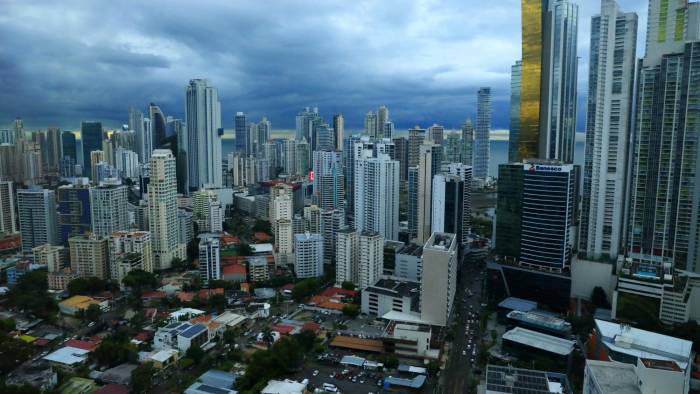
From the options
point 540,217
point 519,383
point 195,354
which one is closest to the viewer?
point 519,383

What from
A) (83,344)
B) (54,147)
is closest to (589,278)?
(83,344)

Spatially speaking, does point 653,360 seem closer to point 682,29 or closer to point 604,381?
point 604,381

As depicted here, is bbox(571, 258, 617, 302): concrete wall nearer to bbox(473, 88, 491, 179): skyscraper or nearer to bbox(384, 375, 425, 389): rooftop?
bbox(384, 375, 425, 389): rooftop

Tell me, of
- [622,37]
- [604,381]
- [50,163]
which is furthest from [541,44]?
[50,163]

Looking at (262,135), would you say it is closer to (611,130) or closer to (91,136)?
(91,136)

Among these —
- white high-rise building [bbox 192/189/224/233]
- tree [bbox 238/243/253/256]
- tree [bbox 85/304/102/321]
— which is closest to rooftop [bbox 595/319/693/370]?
tree [bbox 85/304/102/321]

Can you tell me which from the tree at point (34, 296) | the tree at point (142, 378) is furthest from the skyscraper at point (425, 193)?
the tree at point (34, 296)
